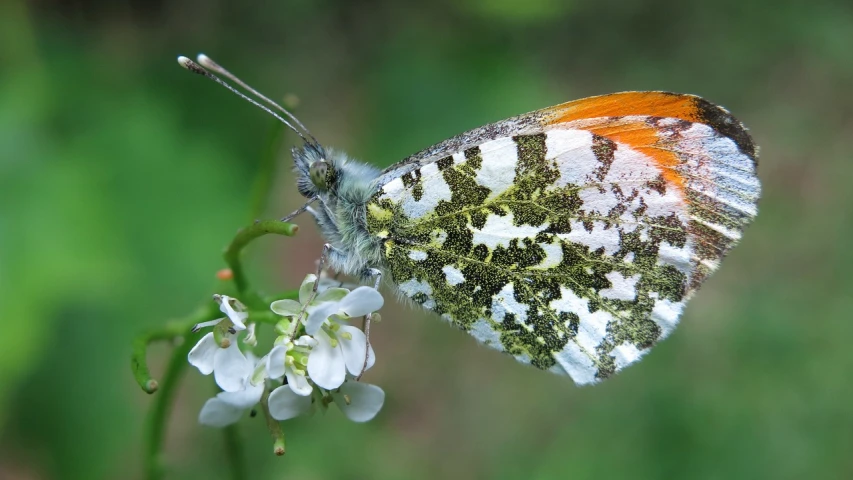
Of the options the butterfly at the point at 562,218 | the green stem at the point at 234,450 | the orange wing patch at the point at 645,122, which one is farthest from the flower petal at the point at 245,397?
the orange wing patch at the point at 645,122

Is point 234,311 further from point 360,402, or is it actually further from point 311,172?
point 311,172

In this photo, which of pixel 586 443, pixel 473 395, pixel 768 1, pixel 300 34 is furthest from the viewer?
pixel 768 1

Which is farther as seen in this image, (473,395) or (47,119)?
(473,395)

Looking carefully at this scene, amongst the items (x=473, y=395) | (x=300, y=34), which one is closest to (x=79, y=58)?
(x=300, y=34)

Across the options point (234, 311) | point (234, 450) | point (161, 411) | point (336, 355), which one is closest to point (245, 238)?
point (234, 311)

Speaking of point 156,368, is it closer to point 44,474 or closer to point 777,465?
point 44,474
